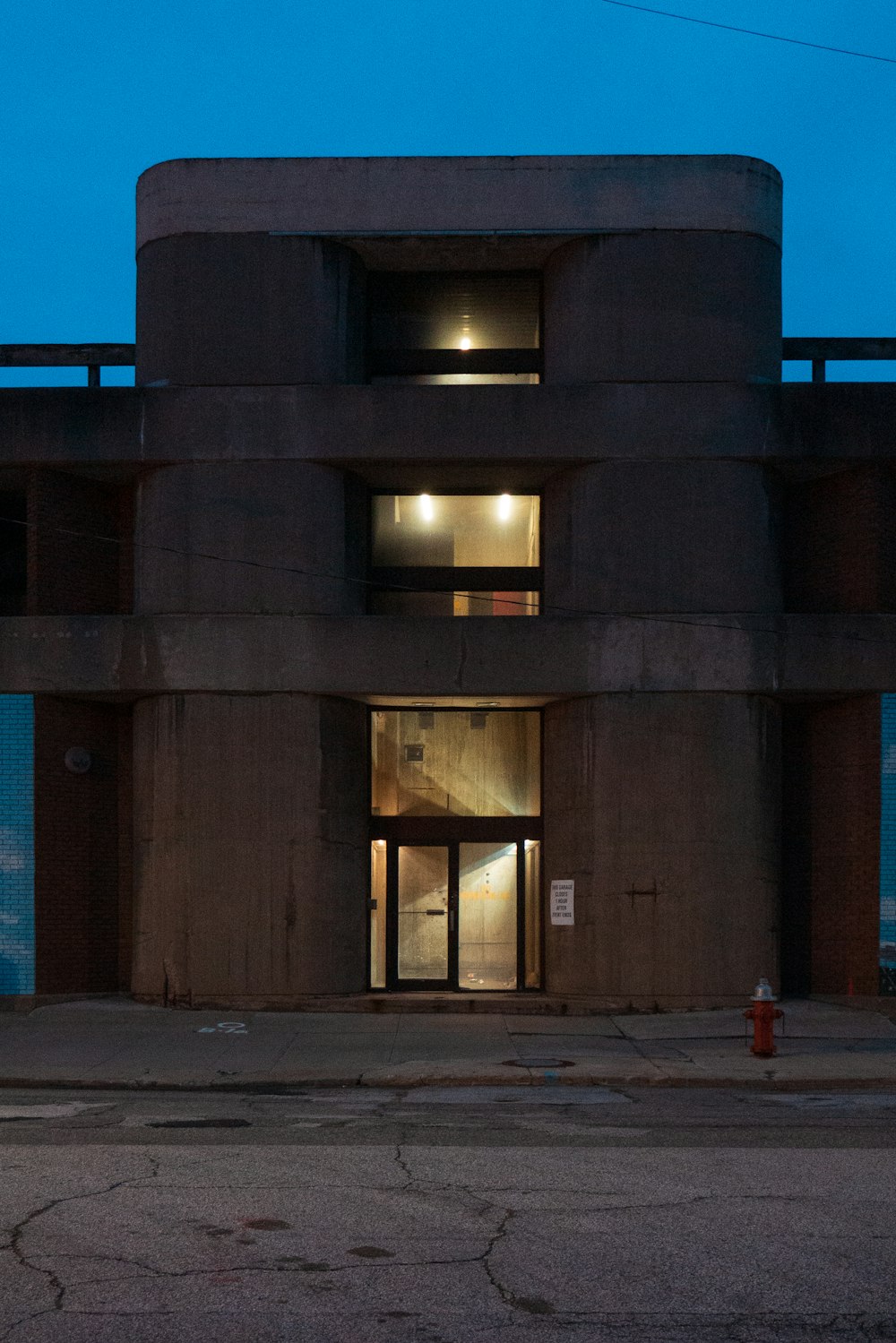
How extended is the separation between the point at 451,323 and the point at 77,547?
7.02 metres

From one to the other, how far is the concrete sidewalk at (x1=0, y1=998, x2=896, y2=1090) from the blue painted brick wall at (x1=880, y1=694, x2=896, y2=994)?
62 centimetres

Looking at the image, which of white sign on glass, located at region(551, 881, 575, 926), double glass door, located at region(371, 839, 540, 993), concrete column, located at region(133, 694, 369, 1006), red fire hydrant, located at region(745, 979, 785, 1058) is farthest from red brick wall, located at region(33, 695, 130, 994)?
red fire hydrant, located at region(745, 979, 785, 1058)

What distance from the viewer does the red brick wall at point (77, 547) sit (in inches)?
863

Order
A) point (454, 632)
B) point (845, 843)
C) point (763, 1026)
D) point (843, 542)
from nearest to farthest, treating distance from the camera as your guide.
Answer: point (763, 1026)
point (454, 632)
point (845, 843)
point (843, 542)

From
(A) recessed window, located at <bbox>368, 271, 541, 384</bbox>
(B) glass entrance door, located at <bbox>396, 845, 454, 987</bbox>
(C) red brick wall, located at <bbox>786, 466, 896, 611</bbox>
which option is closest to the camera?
(C) red brick wall, located at <bbox>786, 466, 896, 611</bbox>

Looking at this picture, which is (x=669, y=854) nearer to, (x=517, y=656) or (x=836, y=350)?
(x=517, y=656)

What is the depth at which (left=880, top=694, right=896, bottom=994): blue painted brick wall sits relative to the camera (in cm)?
2102

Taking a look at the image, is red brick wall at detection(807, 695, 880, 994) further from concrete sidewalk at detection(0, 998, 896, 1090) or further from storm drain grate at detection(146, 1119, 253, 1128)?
storm drain grate at detection(146, 1119, 253, 1128)

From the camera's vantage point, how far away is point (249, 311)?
2195 cm

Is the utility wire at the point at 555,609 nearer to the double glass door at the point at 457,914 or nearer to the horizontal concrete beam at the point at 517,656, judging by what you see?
the horizontal concrete beam at the point at 517,656

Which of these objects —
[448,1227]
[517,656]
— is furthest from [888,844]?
[448,1227]

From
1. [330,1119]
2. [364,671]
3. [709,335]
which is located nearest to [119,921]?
[364,671]

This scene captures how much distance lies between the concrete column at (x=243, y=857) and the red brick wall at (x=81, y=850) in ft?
2.96

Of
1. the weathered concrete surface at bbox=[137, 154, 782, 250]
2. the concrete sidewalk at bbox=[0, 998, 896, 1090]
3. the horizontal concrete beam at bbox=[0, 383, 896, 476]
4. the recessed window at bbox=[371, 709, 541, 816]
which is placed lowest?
the concrete sidewalk at bbox=[0, 998, 896, 1090]
